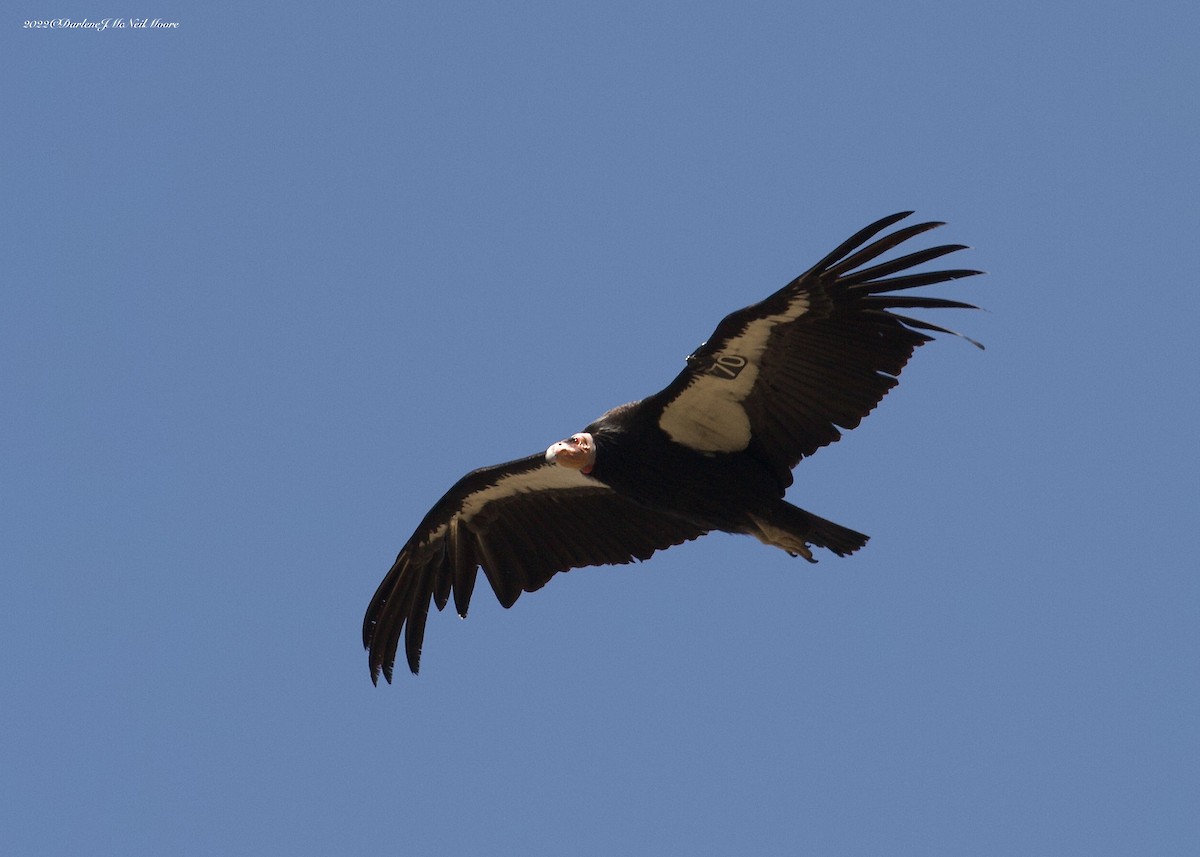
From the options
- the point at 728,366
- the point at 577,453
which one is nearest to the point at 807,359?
the point at 728,366

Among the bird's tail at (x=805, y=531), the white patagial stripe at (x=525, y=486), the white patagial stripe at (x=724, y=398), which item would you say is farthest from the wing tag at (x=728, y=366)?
the white patagial stripe at (x=525, y=486)

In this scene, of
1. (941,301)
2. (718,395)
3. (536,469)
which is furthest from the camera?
(536,469)

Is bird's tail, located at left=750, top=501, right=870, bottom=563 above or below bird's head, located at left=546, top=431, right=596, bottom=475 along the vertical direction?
below

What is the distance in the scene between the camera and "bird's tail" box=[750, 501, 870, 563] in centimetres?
1528

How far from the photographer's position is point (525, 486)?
17.3m

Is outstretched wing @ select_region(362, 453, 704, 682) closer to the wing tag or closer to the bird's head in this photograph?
the bird's head

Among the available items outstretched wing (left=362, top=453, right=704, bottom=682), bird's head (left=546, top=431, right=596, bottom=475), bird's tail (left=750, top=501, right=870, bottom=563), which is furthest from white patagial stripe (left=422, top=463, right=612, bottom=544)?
bird's tail (left=750, top=501, right=870, bottom=563)

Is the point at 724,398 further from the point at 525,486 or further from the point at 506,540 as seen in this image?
the point at 506,540

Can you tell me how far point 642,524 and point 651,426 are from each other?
5.24 feet

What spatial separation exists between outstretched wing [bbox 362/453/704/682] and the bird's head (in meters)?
1.00

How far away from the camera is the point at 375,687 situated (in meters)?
17.5

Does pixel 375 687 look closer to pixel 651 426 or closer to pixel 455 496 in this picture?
pixel 455 496

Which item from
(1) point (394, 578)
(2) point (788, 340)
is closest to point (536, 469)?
(1) point (394, 578)

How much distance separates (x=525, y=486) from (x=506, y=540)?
0.62 m
